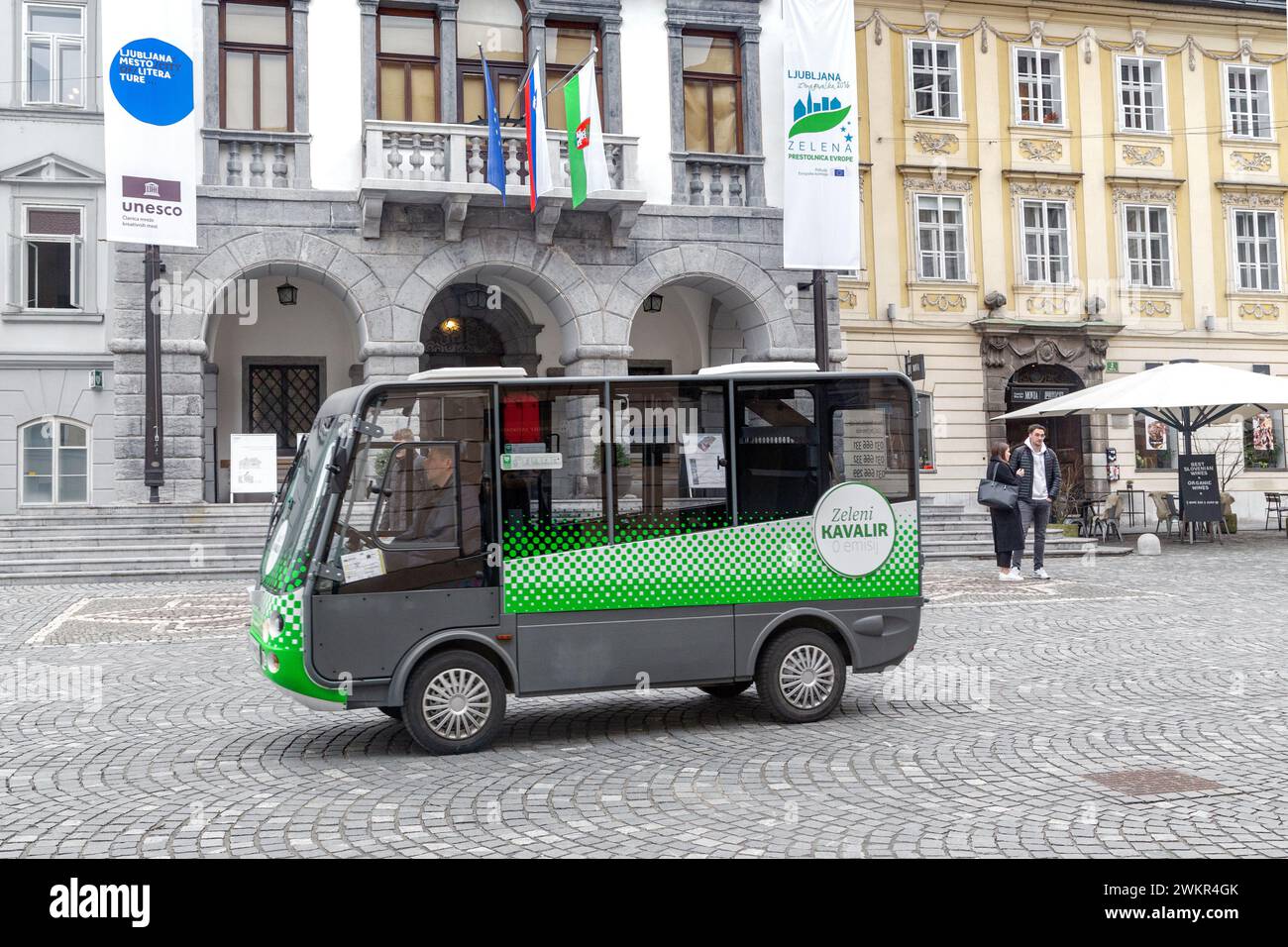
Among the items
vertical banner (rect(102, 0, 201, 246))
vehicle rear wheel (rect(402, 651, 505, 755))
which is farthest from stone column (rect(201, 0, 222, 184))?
vehicle rear wheel (rect(402, 651, 505, 755))

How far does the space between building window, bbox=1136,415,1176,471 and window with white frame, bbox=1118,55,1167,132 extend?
7115mm

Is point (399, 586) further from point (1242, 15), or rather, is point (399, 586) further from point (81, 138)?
point (1242, 15)

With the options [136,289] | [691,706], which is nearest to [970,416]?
[136,289]

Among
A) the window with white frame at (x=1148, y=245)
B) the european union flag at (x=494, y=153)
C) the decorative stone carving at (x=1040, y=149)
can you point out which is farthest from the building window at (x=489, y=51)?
the window with white frame at (x=1148, y=245)

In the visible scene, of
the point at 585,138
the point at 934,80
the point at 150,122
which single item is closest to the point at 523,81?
the point at 585,138

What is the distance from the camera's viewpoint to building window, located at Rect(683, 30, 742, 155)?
2405cm

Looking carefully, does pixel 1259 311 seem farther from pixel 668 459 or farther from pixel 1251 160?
pixel 668 459

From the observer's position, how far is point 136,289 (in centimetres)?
2092

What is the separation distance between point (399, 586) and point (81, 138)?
1877cm

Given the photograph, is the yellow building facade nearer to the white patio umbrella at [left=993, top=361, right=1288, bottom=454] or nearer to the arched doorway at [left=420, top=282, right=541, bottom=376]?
the white patio umbrella at [left=993, top=361, right=1288, bottom=454]

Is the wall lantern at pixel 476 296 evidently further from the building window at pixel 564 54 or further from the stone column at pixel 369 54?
the stone column at pixel 369 54

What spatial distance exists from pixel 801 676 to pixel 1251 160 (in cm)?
2837

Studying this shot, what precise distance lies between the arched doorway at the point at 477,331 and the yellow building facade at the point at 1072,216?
7.19 meters

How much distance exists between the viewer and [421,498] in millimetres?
6902
